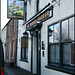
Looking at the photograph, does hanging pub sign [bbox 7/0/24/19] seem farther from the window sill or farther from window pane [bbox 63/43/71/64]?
window pane [bbox 63/43/71/64]

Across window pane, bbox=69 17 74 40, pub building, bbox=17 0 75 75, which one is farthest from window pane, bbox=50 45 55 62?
window pane, bbox=69 17 74 40

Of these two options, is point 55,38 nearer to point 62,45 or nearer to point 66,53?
point 62,45

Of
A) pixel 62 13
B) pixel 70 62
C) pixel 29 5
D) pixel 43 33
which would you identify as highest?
pixel 29 5

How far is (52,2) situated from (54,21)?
3.32ft

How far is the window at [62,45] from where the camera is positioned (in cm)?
786

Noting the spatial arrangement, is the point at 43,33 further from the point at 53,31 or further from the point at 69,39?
the point at 69,39

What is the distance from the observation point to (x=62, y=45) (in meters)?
8.67

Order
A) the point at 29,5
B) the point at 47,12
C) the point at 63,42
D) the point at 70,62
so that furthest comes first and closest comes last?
the point at 29,5 < the point at 47,12 < the point at 63,42 < the point at 70,62

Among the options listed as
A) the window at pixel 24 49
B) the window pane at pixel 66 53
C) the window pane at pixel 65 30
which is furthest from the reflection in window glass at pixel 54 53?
the window at pixel 24 49

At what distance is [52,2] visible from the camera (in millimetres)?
9633

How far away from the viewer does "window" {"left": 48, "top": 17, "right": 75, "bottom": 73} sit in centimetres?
786

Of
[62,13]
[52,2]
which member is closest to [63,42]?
[62,13]

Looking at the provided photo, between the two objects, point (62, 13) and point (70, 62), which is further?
point (62, 13)

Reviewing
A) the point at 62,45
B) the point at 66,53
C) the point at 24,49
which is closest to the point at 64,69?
the point at 66,53
